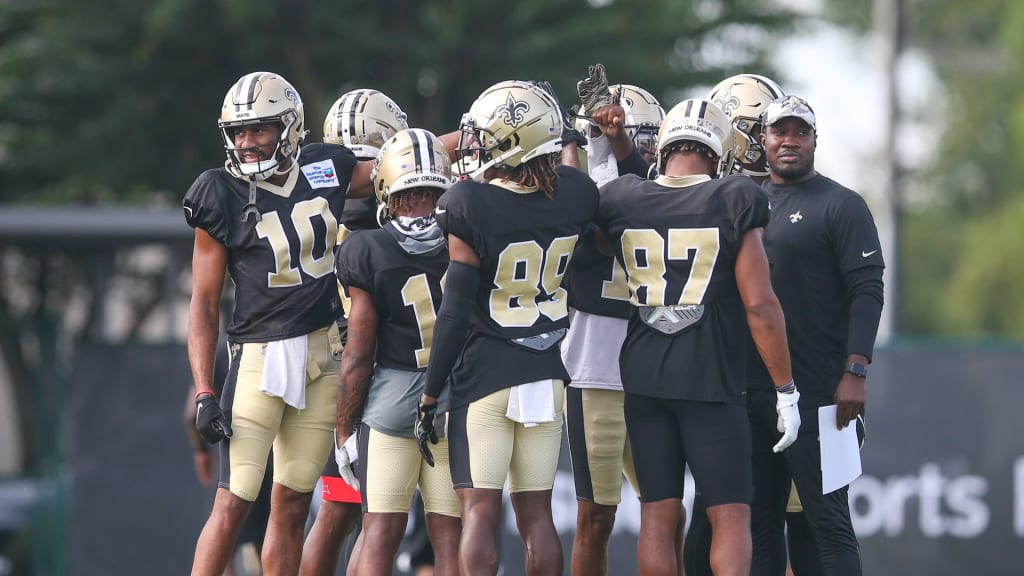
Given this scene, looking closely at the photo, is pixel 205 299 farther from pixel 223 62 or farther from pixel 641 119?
pixel 223 62

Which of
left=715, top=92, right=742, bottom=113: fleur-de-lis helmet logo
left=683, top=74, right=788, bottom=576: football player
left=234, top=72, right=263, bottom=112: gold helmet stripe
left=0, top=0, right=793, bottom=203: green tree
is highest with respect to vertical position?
left=0, top=0, right=793, bottom=203: green tree

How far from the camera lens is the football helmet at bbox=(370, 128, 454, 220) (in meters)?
6.28

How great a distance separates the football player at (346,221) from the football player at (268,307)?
124 millimetres

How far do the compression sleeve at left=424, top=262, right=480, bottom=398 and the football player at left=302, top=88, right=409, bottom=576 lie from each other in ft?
3.16

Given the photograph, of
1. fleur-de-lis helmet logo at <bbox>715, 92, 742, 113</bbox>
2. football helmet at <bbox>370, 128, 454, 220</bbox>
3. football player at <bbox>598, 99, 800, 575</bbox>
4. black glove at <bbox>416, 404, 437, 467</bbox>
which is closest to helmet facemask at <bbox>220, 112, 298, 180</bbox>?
football helmet at <bbox>370, 128, 454, 220</bbox>

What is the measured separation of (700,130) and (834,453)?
5.06 ft

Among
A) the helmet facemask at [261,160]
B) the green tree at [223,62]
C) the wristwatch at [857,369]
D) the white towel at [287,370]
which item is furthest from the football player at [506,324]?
the green tree at [223,62]

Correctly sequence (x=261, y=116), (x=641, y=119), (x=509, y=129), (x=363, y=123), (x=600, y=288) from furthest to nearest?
(x=363, y=123) → (x=641, y=119) → (x=600, y=288) → (x=261, y=116) → (x=509, y=129)

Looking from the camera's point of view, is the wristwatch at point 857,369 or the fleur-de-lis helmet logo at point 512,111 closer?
the fleur-de-lis helmet logo at point 512,111

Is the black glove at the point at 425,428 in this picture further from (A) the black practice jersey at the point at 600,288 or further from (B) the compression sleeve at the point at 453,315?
(A) the black practice jersey at the point at 600,288

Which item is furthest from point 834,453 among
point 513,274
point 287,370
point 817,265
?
point 287,370

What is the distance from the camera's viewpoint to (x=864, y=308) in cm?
647

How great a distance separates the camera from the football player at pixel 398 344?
621cm

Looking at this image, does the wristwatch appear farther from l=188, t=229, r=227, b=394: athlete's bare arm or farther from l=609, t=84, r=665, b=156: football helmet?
l=188, t=229, r=227, b=394: athlete's bare arm
